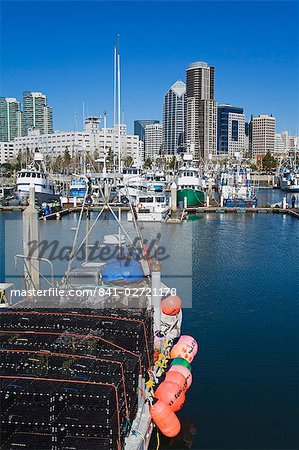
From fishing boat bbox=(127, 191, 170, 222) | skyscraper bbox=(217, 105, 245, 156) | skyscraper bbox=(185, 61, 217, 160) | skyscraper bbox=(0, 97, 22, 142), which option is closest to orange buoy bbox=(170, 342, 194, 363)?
fishing boat bbox=(127, 191, 170, 222)

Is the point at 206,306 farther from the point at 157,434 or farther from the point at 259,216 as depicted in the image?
the point at 259,216

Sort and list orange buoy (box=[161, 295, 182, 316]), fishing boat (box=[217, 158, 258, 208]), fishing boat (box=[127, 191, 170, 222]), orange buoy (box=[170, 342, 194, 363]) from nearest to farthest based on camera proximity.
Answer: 1. orange buoy (box=[170, 342, 194, 363])
2. orange buoy (box=[161, 295, 182, 316])
3. fishing boat (box=[127, 191, 170, 222])
4. fishing boat (box=[217, 158, 258, 208])

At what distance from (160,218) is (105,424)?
93.0 feet

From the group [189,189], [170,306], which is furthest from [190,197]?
[170,306]

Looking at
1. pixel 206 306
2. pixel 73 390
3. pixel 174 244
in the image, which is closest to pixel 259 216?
pixel 174 244

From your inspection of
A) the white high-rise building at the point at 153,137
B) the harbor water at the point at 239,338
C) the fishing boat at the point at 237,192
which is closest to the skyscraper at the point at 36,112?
the white high-rise building at the point at 153,137

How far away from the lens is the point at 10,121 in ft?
533

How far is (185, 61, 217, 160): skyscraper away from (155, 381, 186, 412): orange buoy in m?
131

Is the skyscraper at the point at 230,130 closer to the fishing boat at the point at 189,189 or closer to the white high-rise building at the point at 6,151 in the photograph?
the white high-rise building at the point at 6,151

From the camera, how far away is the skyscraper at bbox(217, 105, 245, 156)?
168125 mm

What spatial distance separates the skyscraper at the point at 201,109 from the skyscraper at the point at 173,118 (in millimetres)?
4060

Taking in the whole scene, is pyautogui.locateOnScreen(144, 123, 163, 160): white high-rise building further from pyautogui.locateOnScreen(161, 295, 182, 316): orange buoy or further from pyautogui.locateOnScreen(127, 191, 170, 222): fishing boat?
pyautogui.locateOnScreen(161, 295, 182, 316): orange buoy

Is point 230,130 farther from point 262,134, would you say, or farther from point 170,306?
point 170,306

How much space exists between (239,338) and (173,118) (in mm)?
162126
